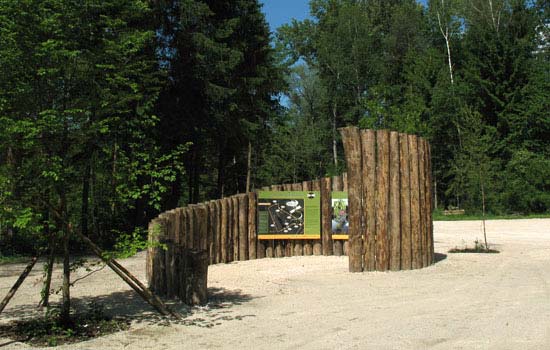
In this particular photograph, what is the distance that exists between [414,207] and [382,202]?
82 centimetres

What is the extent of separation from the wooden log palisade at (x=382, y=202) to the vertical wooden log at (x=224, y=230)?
3663 millimetres

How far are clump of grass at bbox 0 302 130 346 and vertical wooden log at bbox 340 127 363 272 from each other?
531cm

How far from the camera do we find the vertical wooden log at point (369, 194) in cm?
1140

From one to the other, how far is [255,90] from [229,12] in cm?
381

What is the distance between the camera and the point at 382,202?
11.5 meters

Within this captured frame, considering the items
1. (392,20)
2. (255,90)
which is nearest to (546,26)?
(392,20)

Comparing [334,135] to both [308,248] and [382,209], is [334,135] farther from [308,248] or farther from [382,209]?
[382,209]

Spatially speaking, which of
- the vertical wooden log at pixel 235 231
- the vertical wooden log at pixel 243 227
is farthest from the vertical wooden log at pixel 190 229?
the vertical wooden log at pixel 243 227

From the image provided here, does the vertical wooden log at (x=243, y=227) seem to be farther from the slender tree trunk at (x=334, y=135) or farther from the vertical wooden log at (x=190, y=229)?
the slender tree trunk at (x=334, y=135)

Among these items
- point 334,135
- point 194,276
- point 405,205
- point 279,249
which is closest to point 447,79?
point 334,135

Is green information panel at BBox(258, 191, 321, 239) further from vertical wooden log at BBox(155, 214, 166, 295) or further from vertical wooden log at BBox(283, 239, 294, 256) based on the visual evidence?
vertical wooden log at BBox(155, 214, 166, 295)

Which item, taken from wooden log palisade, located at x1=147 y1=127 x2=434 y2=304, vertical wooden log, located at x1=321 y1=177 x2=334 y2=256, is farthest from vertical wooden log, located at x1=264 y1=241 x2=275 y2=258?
wooden log palisade, located at x1=147 y1=127 x2=434 y2=304

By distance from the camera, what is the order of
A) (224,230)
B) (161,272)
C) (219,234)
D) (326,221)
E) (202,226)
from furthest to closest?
(326,221) → (224,230) → (219,234) → (202,226) → (161,272)

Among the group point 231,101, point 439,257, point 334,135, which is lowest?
point 439,257
